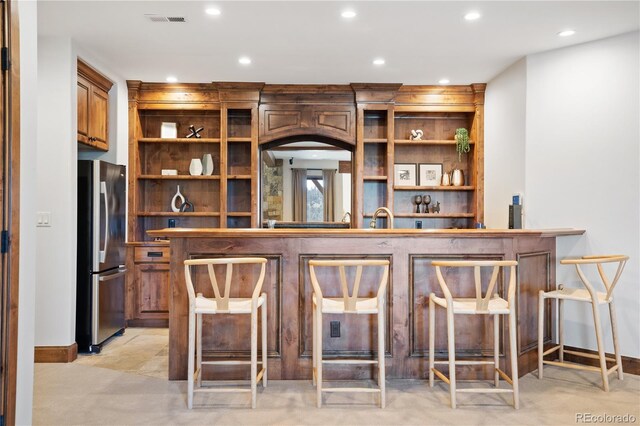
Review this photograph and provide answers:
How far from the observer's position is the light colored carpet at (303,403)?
8.69ft

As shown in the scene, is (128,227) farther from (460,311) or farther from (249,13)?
(460,311)

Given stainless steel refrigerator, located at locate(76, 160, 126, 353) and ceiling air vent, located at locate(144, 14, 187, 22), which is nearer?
ceiling air vent, located at locate(144, 14, 187, 22)

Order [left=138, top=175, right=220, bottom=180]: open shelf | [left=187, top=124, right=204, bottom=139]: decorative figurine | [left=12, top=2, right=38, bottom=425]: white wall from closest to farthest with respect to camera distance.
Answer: [left=12, top=2, right=38, bottom=425]: white wall
[left=138, top=175, right=220, bottom=180]: open shelf
[left=187, top=124, right=204, bottom=139]: decorative figurine

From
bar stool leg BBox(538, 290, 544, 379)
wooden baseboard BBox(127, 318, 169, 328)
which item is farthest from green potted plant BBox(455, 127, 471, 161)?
wooden baseboard BBox(127, 318, 169, 328)

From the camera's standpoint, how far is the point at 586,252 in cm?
378

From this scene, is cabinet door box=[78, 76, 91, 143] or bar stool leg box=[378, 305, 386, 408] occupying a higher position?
cabinet door box=[78, 76, 91, 143]

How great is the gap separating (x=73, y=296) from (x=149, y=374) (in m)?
1.04

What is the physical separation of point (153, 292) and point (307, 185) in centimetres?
214

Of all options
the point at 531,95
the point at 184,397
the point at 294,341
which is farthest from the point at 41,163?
the point at 531,95

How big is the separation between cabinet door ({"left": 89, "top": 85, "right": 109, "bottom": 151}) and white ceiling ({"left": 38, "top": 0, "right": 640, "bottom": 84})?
1.07 ft

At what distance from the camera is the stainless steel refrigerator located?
4004 millimetres

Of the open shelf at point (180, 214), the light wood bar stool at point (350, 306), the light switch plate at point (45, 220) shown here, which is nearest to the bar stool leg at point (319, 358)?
the light wood bar stool at point (350, 306)

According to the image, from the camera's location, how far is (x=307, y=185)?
5516 millimetres

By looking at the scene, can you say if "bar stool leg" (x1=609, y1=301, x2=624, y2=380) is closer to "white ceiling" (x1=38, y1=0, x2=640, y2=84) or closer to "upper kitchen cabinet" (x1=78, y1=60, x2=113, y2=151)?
"white ceiling" (x1=38, y1=0, x2=640, y2=84)
